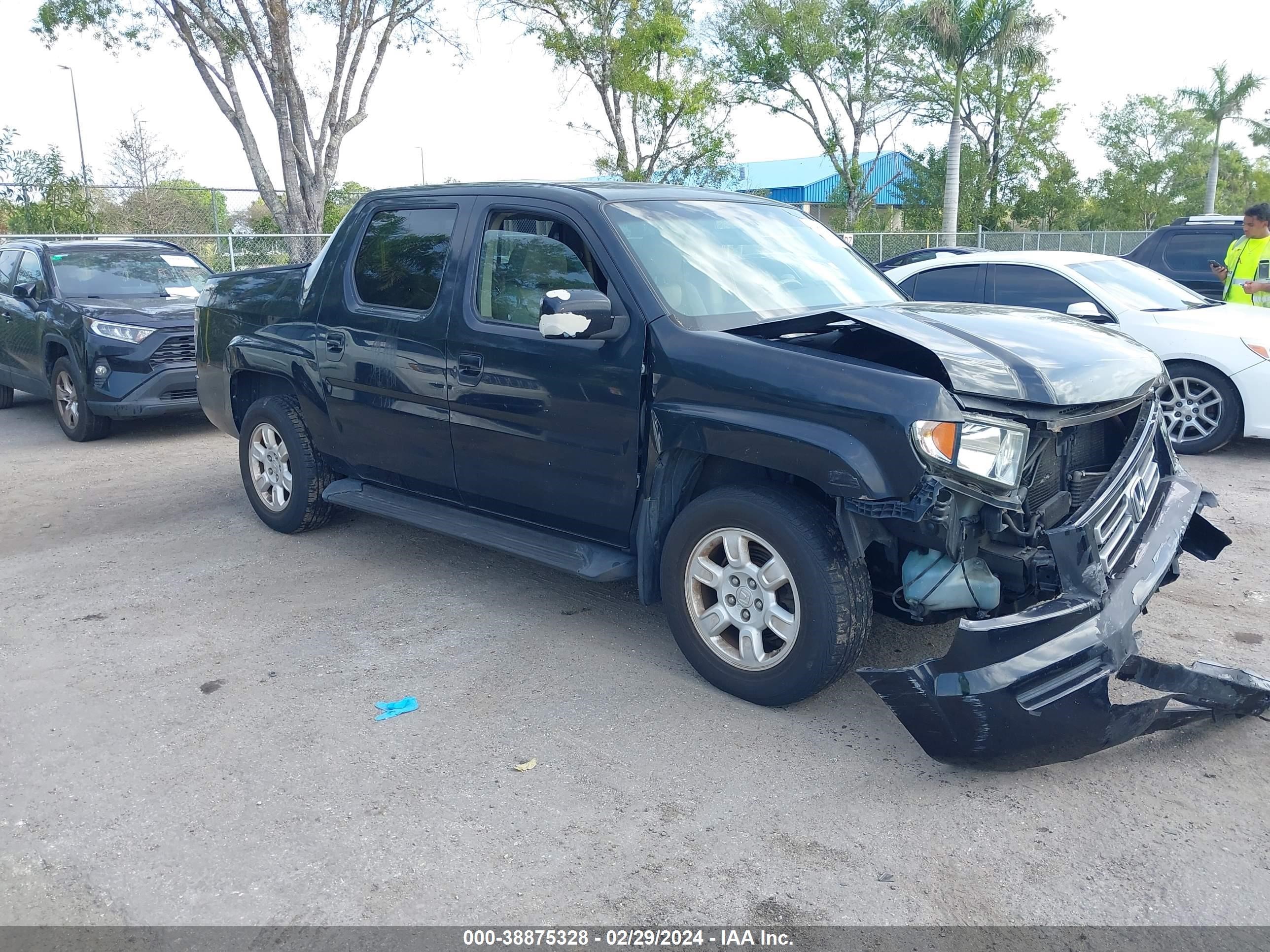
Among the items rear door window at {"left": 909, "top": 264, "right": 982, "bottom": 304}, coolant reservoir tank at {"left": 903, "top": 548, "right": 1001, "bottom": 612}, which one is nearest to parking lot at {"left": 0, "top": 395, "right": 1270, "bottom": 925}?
coolant reservoir tank at {"left": 903, "top": 548, "right": 1001, "bottom": 612}

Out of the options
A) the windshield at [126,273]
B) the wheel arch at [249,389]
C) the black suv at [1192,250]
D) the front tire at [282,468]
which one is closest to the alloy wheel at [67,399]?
the windshield at [126,273]

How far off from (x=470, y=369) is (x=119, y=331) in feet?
19.7

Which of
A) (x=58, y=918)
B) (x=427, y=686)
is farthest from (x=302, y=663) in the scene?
(x=58, y=918)

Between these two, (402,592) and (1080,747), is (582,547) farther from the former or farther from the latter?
(1080,747)

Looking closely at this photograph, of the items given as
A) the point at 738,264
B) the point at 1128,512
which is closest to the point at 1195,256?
the point at 738,264

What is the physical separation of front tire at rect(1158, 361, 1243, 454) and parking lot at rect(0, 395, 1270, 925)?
2818mm

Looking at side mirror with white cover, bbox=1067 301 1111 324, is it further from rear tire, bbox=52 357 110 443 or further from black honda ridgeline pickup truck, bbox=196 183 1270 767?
rear tire, bbox=52 357 110 443

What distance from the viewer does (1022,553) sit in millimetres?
3463

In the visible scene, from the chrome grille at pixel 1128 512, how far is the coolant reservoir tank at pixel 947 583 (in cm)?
37

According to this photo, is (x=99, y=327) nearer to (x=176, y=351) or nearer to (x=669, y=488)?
(x=176, y=351)

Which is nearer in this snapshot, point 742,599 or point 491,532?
point 742,599

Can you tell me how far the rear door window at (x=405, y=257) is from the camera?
5070 mm

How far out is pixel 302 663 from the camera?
178 inches

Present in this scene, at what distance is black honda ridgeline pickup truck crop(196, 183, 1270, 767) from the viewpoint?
3350 millimetres
